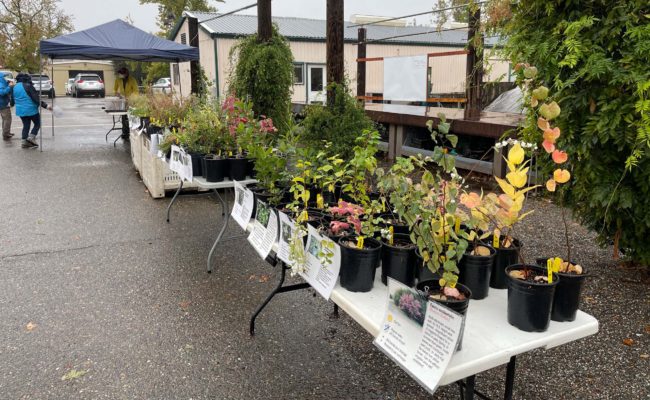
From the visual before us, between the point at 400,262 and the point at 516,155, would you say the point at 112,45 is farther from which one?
the point at 516,155

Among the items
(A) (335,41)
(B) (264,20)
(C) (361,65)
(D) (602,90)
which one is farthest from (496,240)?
(C) (361,65)

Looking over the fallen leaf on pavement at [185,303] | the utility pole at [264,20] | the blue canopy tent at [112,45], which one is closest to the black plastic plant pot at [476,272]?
the fallen leaf on pavement at [185,303]

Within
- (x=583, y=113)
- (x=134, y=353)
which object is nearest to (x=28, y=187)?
(x=134, y=353)

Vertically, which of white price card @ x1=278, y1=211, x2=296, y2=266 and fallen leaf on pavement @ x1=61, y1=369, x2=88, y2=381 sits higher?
white price card @ x1=278, y1=211, x2=296, y2=266

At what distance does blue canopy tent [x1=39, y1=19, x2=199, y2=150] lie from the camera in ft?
29.7

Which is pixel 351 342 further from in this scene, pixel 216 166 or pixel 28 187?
pixel 28 187

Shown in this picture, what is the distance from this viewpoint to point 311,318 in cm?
321

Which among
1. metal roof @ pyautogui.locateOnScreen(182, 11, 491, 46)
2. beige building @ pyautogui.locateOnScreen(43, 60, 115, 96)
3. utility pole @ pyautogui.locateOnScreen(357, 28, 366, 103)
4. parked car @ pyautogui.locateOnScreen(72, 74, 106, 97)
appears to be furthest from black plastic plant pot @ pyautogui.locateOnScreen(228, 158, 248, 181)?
beige building @ pyautogui.locateOnScreen(43, 60, 115, 96)

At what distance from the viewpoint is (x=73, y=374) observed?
260cm

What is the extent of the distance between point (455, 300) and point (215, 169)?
257cm

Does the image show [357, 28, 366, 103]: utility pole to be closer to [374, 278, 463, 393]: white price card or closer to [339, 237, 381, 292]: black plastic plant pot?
[339, 237, 381, 292]: black plastic plant pot

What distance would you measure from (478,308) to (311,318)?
153cm

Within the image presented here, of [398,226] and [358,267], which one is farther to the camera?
[398,226]

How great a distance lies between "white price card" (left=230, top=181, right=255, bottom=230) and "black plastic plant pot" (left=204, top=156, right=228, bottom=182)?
551mm
